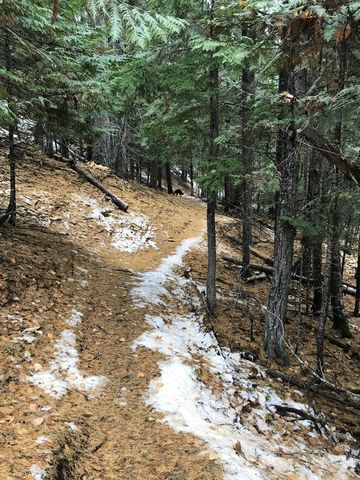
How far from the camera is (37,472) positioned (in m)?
3.77

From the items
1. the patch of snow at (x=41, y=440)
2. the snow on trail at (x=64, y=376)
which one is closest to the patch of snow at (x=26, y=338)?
the snow on trail at (x=64, y=376)

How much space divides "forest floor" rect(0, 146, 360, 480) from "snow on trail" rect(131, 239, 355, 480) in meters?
0.03

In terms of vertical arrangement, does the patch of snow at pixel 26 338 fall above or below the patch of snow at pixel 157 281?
above

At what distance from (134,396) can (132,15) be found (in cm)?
532

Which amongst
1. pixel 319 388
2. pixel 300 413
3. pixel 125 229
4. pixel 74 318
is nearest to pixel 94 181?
pixel 125 229

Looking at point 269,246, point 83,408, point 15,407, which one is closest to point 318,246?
point 83,408

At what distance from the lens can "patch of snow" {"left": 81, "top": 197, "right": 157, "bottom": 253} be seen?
15047 millimetres

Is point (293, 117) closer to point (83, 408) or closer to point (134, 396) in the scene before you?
point (134, 396)

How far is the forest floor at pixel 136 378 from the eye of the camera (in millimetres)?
4434

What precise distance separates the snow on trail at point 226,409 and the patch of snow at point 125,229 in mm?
5845

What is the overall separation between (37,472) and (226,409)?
333cm

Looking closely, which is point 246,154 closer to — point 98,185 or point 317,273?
point 317,273

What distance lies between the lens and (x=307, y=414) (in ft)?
22.4

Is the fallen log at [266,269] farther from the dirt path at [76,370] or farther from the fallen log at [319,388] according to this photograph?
the fallen log at [319,388]
